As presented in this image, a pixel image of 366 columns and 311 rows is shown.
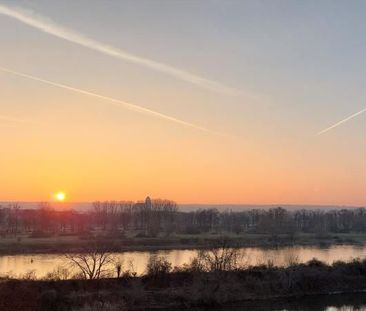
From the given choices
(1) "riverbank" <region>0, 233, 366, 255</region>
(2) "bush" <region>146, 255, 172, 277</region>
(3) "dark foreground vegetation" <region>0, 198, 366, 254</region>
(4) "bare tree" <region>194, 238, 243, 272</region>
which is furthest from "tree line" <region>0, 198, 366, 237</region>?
(2) "bush" <region>146, 255, 172, 277</region>

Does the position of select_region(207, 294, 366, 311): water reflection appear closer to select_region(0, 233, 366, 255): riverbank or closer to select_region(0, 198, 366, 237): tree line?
select_region(0, 233, 366, 255): riverbank

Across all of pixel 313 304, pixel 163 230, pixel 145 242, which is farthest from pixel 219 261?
pixel 163 230

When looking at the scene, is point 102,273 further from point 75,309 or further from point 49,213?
point 49,213

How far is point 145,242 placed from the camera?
6112 cm

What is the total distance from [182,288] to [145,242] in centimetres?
3236

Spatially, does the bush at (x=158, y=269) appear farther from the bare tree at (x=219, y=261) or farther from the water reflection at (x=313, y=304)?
the water reflection at (x=313, y=304)

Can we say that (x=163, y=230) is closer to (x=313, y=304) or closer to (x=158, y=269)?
(x=158, y=269)

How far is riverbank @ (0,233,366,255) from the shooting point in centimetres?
5094

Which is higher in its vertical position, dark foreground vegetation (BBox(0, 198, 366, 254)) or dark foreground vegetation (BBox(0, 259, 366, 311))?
dark foreground vegetation (BBox(0, 198, 366, 254))

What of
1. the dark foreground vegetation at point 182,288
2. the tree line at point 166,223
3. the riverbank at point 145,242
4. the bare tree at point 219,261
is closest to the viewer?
the dark foreground vegetation at point 182,288

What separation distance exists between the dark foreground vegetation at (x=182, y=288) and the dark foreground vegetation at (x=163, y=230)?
21.9 m

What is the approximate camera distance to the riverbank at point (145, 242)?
167ft

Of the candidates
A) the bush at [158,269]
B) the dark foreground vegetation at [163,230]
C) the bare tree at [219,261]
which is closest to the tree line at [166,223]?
the dark foreground vegetation at [163,230]

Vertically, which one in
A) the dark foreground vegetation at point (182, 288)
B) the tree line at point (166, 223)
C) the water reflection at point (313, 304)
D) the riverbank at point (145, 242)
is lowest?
the water reflection at point (313, 304)
